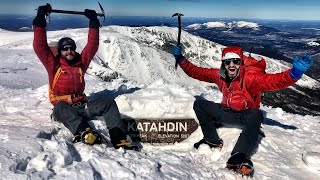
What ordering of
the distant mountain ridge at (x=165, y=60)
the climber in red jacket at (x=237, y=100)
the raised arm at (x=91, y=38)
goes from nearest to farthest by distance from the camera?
the climber in red jacket at (x=237, y=100) < the raised arm at (x=91, y=38) < the distant mountain ridge at (x=165, y=60)

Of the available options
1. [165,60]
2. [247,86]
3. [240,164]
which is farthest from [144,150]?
[165,60]

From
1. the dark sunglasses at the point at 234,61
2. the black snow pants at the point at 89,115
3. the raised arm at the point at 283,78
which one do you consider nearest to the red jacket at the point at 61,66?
the black snow pants at the point at 89,115

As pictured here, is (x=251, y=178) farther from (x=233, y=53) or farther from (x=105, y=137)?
(x=105, y=137)

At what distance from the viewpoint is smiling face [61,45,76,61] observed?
7.09 metres

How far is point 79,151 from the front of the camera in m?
5.45

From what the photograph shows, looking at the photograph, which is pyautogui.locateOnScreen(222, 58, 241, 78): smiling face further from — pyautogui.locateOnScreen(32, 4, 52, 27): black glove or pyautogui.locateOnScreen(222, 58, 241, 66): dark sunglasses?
pyautogui.locateOnScreen(32, 4, 52, 27): black glove

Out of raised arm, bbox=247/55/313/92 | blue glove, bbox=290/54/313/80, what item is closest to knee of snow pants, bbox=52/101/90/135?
raised arm, bbox=247/55/313/92

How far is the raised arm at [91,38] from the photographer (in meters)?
7.72

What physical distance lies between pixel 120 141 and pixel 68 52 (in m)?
2.33

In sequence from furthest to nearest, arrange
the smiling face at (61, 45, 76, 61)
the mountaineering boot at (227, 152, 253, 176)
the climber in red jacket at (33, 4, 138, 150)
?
the smiling face at (61, 45, 76, 61) < the climber in red jacket at (33, 4, 138, 150) < the mountaineering boot at (227, 152, 253, 176)

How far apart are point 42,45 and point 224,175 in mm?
4313

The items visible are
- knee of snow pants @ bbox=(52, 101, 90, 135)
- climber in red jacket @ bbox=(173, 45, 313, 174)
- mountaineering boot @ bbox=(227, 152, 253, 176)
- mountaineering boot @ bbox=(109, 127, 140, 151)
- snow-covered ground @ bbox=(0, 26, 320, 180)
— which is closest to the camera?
snow-covered ground @ bbox=(0, 26, 320, 180)

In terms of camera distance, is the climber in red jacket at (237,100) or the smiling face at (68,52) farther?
the smiling face at (68,52)

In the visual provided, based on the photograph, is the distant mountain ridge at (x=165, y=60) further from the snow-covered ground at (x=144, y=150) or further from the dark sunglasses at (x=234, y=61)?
the dark sunglasses at (x=234, y=61)
